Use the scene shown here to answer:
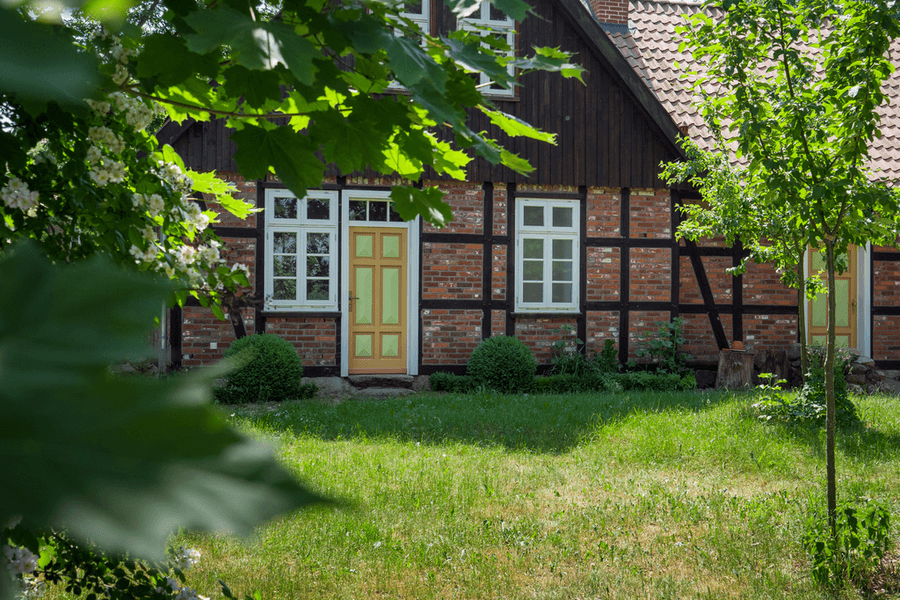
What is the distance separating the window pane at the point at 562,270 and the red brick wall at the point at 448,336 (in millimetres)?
1477

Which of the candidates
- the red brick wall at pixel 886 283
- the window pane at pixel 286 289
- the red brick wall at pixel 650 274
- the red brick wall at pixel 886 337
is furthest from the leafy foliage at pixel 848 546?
the red brick wall at pixel 886 283

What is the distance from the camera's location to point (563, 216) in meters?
10.9

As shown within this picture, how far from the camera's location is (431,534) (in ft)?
13.1

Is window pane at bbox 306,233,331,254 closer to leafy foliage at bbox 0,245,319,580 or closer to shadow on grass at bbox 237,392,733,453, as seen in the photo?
shadow on grass at bbox 237,392,733,453

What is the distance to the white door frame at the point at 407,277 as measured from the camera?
10.1 m

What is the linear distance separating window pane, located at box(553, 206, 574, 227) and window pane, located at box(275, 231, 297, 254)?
3909mm

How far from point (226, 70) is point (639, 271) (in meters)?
10.4

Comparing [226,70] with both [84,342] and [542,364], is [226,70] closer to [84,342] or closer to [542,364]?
[84,342]

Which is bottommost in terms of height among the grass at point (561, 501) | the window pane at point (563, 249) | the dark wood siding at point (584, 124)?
the grass at point (561, 501)

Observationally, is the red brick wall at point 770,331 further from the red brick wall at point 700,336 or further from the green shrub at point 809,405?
the green shrub at point 809,405

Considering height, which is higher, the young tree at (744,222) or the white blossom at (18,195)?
the young tree at (744,222)

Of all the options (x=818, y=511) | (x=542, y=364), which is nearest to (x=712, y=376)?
(x=542, y=364)

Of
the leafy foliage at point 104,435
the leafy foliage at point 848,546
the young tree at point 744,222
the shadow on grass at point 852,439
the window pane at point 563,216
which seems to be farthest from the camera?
the window pane at point 563,216

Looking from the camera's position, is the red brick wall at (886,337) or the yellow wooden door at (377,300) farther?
the red brick wall at (886,337)
